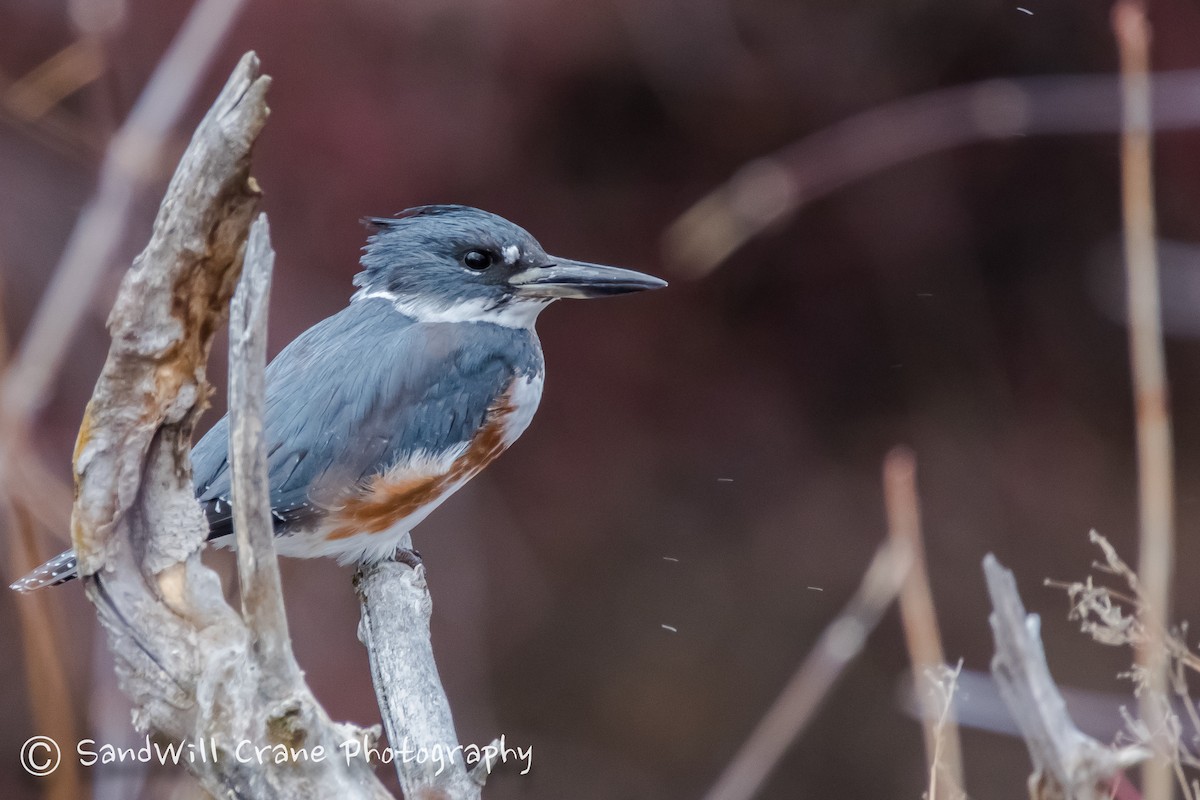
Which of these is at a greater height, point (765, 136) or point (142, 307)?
point (765, 136)

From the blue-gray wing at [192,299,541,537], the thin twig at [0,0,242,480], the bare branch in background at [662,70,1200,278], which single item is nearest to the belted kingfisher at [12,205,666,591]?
the blue-gray wing at [192,299,541,537]

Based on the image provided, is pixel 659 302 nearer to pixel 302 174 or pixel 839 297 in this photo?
pixel 839 297

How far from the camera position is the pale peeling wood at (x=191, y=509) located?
143cm

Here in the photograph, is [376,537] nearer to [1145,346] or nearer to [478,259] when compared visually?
[478,259]

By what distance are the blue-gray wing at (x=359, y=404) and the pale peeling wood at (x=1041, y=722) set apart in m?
1.14

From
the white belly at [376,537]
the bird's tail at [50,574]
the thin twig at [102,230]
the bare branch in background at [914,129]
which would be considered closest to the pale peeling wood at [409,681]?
the white belly at [376,537]

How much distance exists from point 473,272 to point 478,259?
27 millimetres

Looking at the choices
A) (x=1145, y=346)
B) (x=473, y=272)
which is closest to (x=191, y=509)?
(x=473, y=272)

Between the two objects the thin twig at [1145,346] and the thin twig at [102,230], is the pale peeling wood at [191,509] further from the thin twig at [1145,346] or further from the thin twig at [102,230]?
the thin twig at [1145,346]

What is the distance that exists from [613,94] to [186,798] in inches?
116

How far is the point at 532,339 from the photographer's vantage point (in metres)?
2.47

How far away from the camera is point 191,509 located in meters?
1.59

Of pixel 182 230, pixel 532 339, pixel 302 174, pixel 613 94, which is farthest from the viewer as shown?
pixel 613 94

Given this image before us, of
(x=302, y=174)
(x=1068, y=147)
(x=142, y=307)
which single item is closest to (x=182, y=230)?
(x=142, y=307)
